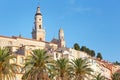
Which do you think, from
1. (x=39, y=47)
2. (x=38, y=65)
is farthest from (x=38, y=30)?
(x=38, y=65)

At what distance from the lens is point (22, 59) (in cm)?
10894

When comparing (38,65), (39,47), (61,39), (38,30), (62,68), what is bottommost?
(38,65)

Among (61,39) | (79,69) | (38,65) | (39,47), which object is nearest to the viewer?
(38,65)

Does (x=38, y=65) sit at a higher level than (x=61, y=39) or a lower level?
lower

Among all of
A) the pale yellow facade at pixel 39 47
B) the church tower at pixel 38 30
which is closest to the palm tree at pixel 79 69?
the pale yellow facade at pixel 39 47

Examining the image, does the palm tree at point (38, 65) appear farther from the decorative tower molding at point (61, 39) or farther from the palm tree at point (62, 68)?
the decorative tower molding at point (61, 39)

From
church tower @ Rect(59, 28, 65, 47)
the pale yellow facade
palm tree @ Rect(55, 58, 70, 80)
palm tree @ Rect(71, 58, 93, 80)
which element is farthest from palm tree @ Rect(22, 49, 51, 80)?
church tower @ Rect(59, 28, 65, 47)

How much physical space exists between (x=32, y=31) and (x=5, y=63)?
11148cm

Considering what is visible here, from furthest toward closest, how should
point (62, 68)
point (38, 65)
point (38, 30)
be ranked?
point (38, 30), point (62, 68), point (38, 65)

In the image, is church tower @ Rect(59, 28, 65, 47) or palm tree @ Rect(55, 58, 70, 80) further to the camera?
church tower @ Rect(59, 28, 65, 47)

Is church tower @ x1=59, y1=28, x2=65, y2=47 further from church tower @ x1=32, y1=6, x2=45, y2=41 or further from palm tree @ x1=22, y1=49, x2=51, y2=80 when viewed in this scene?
palm tree @ x1=22, y1=49, x2=51, y2=80

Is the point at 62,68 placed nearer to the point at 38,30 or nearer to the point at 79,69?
the point at 79,69

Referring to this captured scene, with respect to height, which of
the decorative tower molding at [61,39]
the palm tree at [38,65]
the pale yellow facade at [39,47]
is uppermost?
the decorative tower molding at [61,39]

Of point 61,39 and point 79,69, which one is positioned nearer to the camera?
point 79,69
